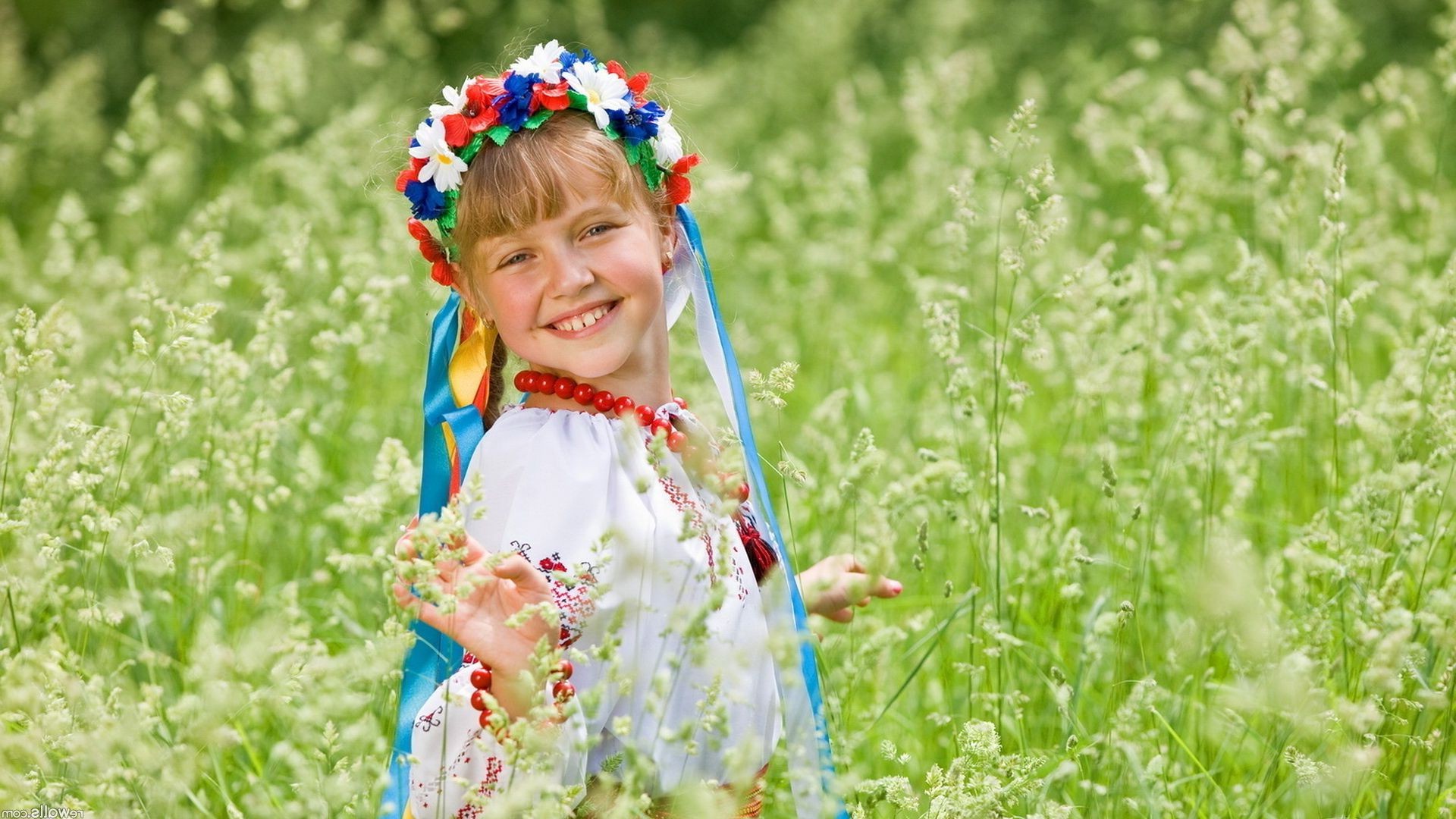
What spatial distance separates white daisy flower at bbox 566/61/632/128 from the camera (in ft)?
6.68

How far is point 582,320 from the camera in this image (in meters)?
1.98

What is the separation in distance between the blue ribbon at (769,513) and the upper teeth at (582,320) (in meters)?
0.24

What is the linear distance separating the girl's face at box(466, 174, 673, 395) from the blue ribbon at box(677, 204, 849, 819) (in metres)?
0.18

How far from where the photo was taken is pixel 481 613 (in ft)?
5.68

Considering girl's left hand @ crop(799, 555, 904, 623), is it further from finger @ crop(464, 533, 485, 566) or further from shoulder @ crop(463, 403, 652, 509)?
finger @ crop(464, 533, 485, 566)

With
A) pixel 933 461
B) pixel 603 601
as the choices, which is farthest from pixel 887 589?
pixel 933 461

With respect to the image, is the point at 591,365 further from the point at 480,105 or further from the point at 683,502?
the point at 480,105

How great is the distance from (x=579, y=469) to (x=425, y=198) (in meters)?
0.48

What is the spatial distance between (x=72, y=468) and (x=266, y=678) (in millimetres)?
470

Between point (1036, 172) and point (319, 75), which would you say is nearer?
point (1036, 172)

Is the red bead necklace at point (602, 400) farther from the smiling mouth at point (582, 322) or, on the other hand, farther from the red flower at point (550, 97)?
the red flower at point (550, 97)

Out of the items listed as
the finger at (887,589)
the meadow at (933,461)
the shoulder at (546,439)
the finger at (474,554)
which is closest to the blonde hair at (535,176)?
the shoulder at (546,439)

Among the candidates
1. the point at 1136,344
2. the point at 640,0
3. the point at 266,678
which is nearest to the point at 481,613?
the point at 266,678

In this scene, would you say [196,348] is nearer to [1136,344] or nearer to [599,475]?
[599,475]
